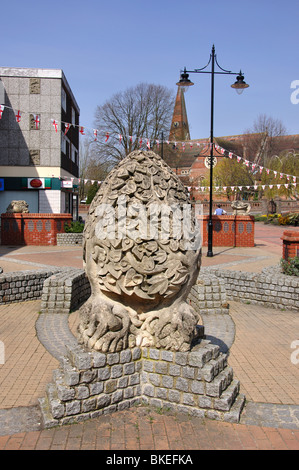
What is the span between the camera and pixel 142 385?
4.41 meters

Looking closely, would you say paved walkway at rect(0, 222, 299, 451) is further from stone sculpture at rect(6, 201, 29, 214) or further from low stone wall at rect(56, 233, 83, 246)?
stone sculpture at rect(6, 201, 29, 214)

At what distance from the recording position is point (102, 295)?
4461mm

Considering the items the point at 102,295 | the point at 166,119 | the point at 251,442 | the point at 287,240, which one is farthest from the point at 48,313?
the point at 166,119

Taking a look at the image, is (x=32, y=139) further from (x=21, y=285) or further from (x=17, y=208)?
(x=21, y=285)

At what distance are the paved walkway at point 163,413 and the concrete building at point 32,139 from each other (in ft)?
64.7

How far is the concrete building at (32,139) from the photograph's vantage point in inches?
1041

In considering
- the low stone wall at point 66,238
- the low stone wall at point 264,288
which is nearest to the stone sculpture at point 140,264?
the low stone wall at point 264,288

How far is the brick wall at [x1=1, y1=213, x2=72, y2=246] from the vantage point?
19.7 metres

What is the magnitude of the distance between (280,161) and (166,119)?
13.9 m

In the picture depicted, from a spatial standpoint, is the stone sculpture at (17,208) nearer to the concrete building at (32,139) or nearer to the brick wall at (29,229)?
the brick wall at (29,229)

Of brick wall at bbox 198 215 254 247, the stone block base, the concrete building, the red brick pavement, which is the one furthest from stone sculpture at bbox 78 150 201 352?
the concrete building

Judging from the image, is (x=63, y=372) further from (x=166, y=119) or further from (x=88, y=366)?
(x=166, y=119)

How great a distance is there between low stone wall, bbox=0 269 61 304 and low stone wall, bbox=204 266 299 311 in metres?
4.05

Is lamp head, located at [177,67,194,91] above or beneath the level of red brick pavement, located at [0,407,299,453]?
above
